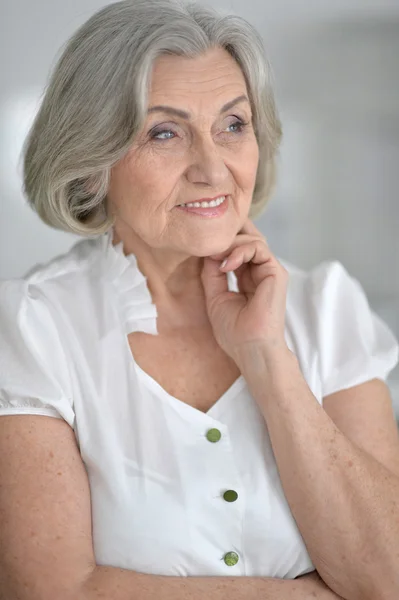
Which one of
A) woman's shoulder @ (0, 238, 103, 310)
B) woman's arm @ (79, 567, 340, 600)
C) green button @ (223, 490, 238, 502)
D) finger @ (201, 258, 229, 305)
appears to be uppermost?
finger @ (201, 258, 229, 305)

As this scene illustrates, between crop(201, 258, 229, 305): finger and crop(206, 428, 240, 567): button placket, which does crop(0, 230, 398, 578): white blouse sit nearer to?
crop(206, 428, 240, 567): button placket

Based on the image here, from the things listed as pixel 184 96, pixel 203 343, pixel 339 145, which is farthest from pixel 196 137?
pixel 339 145

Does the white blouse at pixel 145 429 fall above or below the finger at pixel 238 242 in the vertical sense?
below

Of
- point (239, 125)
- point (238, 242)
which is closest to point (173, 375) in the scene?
point (238, 242)

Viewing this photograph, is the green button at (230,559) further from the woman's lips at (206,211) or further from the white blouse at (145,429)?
the woman's lips at (206,211)

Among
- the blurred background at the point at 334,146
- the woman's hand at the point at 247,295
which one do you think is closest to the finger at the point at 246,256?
the woman's hand at the point at 247,295

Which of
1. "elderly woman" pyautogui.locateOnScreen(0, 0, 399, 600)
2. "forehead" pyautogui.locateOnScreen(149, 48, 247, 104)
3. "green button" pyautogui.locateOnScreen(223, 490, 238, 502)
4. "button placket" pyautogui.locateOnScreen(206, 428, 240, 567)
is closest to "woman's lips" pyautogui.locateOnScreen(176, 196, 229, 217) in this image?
"elderly woman" pyautogui.locateOnScreen(0, 0, 399, 600)

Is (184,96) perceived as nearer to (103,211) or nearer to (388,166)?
(103,211)

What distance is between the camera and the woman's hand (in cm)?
159

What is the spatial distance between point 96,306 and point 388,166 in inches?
54.0

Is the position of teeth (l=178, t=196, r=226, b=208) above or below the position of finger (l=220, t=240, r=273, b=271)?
above

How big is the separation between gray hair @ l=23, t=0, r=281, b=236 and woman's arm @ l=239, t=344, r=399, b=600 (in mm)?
523

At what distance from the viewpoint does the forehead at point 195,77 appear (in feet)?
5.02

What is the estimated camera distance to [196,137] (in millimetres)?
1559
